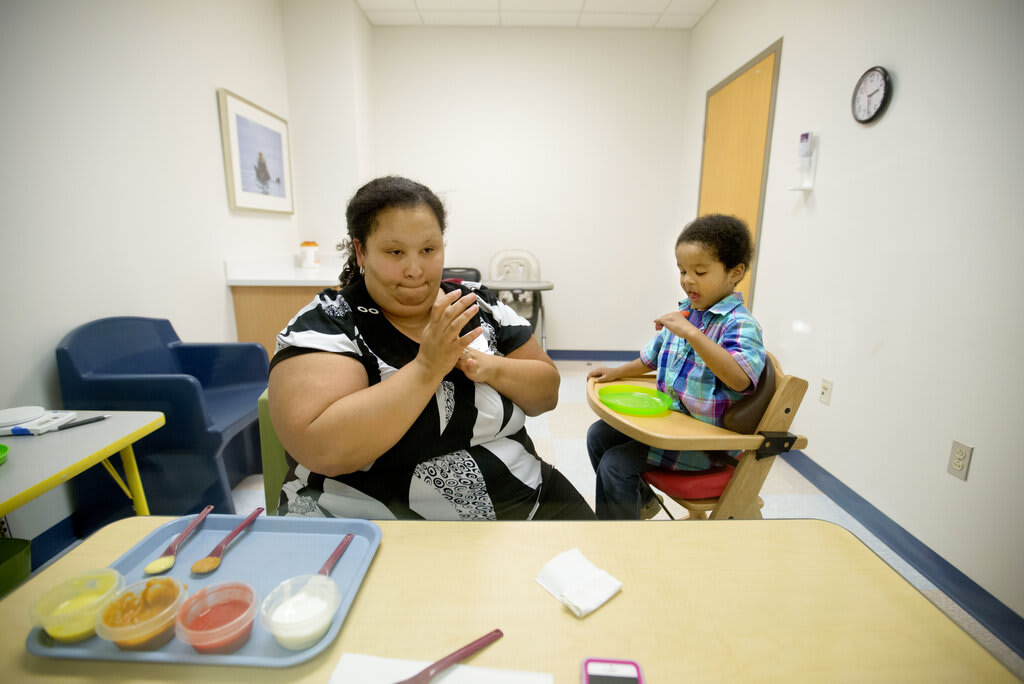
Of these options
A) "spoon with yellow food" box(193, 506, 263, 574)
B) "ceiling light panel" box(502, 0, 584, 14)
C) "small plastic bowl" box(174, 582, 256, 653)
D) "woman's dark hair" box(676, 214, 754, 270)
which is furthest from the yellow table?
"ceiling light panel" box(502, 0, 584, 14)

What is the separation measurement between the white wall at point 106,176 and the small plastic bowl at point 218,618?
66.4 inches

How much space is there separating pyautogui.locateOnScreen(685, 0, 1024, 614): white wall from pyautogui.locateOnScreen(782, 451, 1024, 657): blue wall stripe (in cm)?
4

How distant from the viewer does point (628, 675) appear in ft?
1.73

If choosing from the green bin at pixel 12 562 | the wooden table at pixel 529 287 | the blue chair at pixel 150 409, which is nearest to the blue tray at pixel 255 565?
the green bin at pixel 12 562

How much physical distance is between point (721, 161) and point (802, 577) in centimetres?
348

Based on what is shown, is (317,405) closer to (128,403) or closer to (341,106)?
(128,403)

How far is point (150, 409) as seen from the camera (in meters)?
1.79

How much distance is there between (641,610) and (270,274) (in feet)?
10.8

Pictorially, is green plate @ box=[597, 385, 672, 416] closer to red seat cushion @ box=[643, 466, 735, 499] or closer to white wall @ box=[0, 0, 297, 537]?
red seat cushion @ box=[643, 466, 735, 499]

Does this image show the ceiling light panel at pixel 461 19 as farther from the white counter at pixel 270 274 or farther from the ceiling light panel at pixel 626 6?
the white counter at pixel 270 274

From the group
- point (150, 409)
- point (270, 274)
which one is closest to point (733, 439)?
point (150, 409)

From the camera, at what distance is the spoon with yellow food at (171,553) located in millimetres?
677

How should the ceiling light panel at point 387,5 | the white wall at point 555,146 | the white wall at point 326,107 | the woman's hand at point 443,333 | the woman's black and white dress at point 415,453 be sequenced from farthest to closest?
the white wall at point 555,146
the ceiling light panel at point 387,5
the white wall at point 326,107
the woman's black and white dress at point 415,453
the woman's hand at point 443,333

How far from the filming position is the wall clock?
1.95 meters
